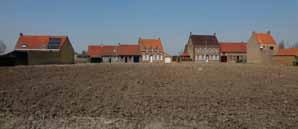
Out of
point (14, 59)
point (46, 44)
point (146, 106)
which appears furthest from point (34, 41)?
point (146, 106)

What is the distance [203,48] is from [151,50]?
15.2 m

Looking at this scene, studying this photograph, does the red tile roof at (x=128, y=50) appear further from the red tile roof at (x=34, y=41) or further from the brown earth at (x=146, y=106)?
the brown earth at (x=146, y=106)

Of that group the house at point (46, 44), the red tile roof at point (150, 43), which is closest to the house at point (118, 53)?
the red tile roof at point (150, 43)

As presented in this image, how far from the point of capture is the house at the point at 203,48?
80250mm

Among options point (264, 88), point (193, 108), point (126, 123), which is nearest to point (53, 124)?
point (126, 123)

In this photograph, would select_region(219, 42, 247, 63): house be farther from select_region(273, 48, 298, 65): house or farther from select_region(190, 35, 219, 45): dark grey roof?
select_region(273, 48, 298, 65): house

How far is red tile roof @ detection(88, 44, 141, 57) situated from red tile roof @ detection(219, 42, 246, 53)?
84.0 feet

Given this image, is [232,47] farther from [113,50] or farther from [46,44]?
[46,44]

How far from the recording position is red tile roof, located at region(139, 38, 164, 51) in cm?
7502

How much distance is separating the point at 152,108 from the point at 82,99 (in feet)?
10.9

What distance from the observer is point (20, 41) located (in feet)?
193

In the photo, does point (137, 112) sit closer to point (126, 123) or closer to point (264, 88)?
point (126, 123)

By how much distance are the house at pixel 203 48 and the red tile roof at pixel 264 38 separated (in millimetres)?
13499

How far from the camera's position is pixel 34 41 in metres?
58.6
